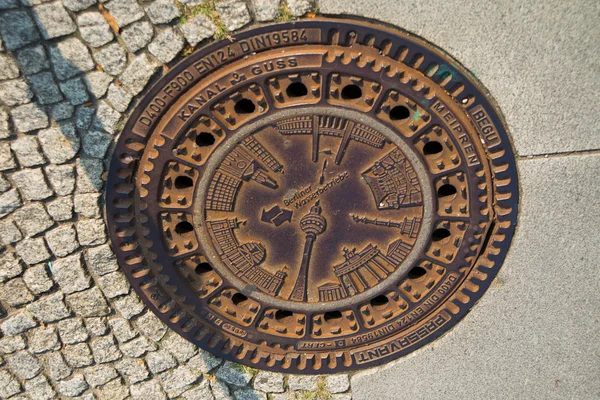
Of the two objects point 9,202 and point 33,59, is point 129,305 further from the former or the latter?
point 33,59

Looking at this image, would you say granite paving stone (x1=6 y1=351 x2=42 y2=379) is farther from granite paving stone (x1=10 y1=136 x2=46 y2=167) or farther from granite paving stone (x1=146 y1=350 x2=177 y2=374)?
granite paving stone (x1=10 y1=136 x2=46 y2=167)

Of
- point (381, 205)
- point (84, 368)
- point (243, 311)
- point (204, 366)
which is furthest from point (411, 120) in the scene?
point (84, 368)

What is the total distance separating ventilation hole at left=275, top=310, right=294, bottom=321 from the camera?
2.69 meters

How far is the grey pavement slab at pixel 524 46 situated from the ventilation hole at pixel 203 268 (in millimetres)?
1549

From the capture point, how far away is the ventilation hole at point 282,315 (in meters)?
2.69

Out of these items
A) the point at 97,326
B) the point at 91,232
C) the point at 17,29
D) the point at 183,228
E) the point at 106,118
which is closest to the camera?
the point at 17,29

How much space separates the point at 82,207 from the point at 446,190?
1987 millimetres

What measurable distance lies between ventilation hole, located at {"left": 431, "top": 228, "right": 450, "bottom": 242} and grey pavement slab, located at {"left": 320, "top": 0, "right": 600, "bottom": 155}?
67cm

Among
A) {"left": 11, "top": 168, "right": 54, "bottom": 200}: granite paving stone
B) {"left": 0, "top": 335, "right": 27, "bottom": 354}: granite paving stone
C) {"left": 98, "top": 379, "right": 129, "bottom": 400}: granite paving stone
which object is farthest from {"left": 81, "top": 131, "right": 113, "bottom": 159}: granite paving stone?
{"left": 98, "top": 379, "right": 129, "bottom": 400}: granite paving stone

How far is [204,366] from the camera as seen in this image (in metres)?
2.79

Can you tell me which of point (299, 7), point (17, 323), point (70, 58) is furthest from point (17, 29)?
point (17, 323)

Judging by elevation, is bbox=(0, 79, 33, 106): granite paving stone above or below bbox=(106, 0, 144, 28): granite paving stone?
below

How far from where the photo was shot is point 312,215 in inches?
95.3

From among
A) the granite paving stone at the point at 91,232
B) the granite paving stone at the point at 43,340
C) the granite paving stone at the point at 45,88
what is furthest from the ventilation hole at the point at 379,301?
the granite paving stone at the point at 45,88
